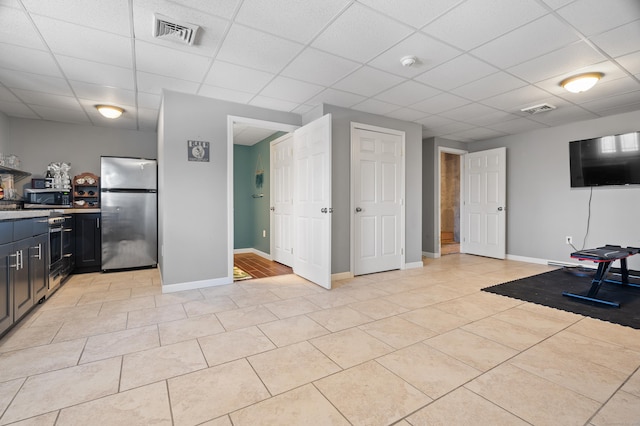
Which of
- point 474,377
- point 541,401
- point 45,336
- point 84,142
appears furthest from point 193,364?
point 84,142

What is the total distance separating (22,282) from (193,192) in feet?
5.73

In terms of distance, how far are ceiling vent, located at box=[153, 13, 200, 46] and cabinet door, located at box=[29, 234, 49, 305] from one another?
2.24 m

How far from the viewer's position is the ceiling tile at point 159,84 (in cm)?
312

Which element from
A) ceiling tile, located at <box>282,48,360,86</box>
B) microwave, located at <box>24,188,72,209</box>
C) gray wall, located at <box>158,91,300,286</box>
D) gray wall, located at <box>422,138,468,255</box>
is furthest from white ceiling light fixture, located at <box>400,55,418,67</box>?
microwave, located at <box>24,188,72,209</box>

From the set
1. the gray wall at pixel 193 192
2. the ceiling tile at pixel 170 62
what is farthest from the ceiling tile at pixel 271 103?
the ceiling tile at pixel 170 62

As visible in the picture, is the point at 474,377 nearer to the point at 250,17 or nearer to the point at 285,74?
the point at 250,17

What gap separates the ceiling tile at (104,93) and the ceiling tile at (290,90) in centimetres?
169

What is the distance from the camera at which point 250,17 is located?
7.15 ft

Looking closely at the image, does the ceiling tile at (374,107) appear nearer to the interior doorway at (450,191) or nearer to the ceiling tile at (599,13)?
the ceiling tile at (599,13)

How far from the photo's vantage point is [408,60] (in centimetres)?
276

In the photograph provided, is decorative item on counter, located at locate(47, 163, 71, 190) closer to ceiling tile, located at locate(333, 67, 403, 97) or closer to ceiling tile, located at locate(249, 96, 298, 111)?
ceiling tile, located at locate(249, 96, 298, 111)

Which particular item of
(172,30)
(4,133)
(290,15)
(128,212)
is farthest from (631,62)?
(4,133)

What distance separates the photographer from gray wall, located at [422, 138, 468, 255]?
5.98 metres

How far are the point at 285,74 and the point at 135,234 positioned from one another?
3541 millimetres
